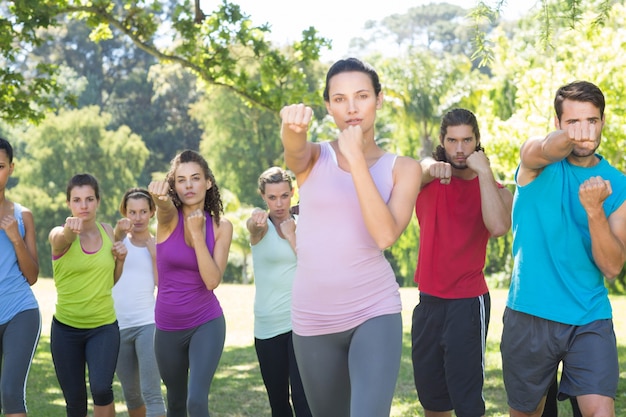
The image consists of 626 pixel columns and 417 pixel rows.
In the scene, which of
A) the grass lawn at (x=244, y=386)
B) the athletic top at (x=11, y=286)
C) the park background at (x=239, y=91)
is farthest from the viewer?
the park background at (x=239, y=91)

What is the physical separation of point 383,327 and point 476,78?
107 feet

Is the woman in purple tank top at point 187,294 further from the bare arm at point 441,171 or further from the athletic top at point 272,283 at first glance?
the bare arm at point 441,171

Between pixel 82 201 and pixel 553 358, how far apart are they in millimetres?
3583

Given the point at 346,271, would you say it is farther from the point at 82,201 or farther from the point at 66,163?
the point at 66,163

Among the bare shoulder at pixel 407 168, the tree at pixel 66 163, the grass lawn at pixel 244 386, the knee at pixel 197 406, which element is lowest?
the grass lawn at pixel 244 386

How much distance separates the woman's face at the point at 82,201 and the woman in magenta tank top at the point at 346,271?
9.39 feet

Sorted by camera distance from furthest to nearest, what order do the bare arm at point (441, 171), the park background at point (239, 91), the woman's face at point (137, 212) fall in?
the park background at point (239, 91), the woman's face at point (137, 212), the bare arm at point (441, 171)

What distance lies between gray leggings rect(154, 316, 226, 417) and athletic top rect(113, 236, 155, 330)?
1.37m

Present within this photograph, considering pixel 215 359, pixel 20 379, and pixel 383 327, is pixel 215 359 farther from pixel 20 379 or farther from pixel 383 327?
pixel 383 327

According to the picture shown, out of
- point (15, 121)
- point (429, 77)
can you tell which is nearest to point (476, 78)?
point (429, 77)

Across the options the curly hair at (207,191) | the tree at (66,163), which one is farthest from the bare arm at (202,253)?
the tree at (66,163)

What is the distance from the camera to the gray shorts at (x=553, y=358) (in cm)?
490

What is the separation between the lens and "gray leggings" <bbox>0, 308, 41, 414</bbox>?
19.6 ft

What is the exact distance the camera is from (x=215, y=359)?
6.01 metres
